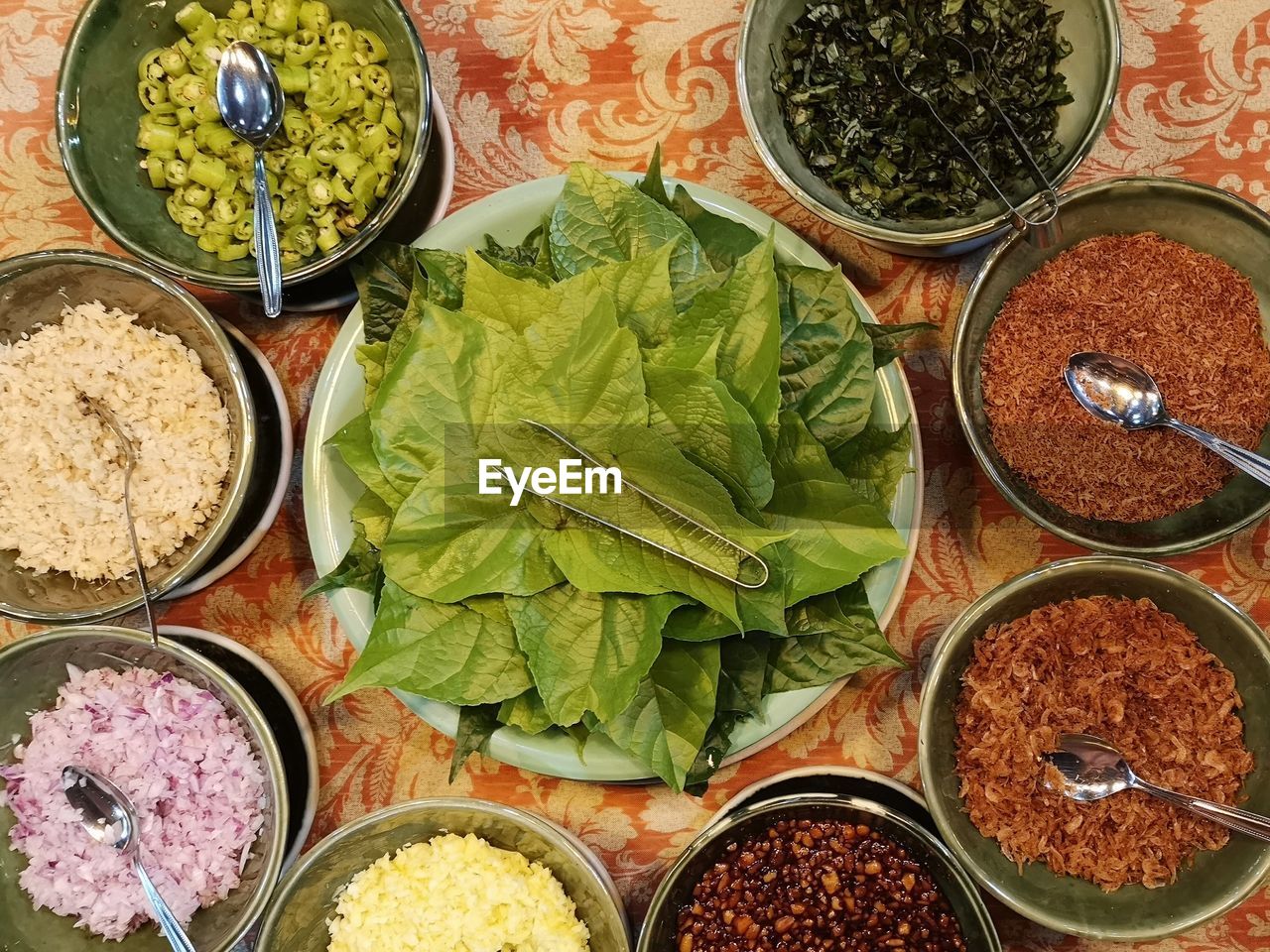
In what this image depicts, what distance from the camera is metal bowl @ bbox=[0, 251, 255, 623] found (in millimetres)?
1264

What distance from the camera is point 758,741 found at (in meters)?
1.26

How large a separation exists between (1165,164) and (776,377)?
81 centimetres

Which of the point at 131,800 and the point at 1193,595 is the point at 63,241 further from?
the point at 1193,595

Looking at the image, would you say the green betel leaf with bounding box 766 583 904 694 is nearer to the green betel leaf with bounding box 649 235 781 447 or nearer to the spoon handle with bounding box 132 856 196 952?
the green betel leaf with bounding box 649 235 781 447

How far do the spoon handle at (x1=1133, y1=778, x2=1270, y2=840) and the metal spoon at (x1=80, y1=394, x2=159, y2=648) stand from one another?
1316 millimetres

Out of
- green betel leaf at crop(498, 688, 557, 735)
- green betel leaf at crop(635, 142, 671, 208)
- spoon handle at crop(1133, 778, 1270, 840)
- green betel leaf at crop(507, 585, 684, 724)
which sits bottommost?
spoon handle at crop(1133, 778, 1270, 840)

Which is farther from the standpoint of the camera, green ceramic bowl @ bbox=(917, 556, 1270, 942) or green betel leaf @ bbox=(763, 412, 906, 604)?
green ceramic bowl @ bbox=(917, 556, 1270, 942)

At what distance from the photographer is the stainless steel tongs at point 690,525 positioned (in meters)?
Answer: 0.99

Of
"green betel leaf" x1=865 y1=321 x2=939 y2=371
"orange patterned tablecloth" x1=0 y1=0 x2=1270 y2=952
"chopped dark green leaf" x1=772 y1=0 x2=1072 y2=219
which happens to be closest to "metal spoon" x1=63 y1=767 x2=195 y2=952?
"orange patterned tablecloth" x1=0 y1=0 x2=1270 y2=952

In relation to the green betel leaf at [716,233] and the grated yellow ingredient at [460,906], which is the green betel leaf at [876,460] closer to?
the green betel leaf at [716,233]

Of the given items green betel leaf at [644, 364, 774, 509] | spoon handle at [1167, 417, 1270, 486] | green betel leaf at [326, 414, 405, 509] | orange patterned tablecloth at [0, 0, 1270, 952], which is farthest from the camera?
orange patterned tablecloth at [0, 0, 1270, 952]

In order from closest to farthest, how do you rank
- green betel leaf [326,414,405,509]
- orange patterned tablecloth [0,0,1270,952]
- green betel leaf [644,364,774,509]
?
green betel leaf [644,364,774,509]
green betel leaf [326,414,405,509]
orange patterned tablecloth [0,0,1270,952]

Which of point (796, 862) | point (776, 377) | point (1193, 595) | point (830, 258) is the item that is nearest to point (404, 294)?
point (776, 377)

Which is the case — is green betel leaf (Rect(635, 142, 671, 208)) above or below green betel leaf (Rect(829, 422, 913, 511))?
above
